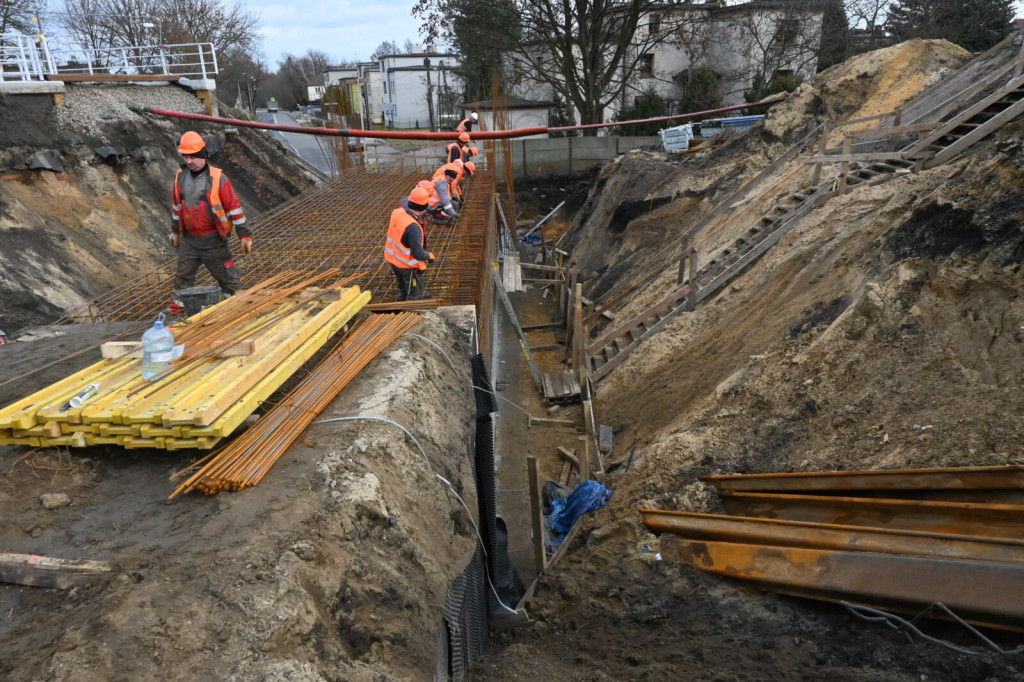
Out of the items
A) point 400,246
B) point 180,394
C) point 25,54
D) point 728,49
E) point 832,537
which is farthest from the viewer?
point 728,49

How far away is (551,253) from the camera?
17.3m

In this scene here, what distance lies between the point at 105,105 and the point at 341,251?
23.6ft

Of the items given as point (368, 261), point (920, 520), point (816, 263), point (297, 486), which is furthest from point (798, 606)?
point (368, 261)

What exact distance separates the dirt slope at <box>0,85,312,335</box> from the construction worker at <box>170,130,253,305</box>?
322 cm

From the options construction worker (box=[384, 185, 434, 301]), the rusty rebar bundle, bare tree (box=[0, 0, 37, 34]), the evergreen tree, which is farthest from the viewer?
the evergreen tree

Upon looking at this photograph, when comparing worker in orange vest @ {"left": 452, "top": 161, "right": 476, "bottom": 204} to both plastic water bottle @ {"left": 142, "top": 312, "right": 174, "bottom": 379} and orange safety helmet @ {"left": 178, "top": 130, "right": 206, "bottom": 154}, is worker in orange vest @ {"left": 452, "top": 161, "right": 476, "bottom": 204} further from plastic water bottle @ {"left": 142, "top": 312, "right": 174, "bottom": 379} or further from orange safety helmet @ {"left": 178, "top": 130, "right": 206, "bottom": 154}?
plastic water bottle @ {"left": 142, "top": 312, "right": 174, "bottom": 379}

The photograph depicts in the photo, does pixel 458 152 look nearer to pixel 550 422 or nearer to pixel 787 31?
pixel 550 422

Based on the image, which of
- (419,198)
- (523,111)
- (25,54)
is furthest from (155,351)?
(523,111)

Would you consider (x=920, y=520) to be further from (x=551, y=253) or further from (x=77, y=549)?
(x=551, y=253)

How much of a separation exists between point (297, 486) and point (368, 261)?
17.4ft

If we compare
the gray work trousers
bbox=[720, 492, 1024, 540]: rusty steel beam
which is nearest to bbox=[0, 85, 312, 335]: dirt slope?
the gray work trousers

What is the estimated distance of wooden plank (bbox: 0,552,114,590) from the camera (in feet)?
9.30

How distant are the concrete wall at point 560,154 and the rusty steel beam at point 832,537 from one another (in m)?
20.1

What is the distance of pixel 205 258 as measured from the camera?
20.8 feet
